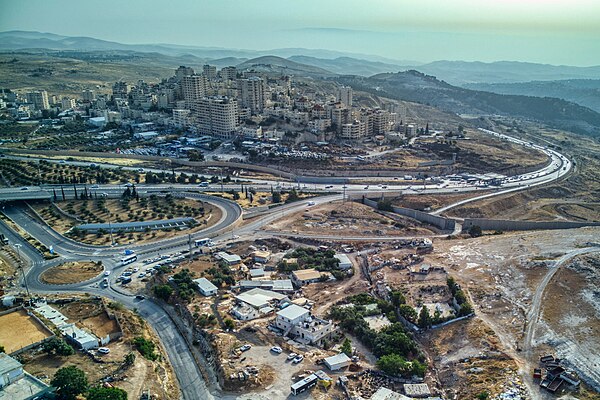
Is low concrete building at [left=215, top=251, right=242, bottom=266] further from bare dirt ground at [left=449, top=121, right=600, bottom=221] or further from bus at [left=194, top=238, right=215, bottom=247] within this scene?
bare dirt ground at [left=449, top=121, right=600, bottom=221]

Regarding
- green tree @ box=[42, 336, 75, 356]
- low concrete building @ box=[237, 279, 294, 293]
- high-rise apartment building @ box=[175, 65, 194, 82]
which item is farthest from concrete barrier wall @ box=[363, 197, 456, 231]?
high-rise apartment building @ box=[175, 65, 194, 82]

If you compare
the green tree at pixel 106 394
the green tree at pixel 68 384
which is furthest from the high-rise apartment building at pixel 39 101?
the green tree at pixel 106 394

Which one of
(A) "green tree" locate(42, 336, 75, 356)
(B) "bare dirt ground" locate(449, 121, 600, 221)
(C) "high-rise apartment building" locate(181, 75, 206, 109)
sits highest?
(C) "high-rise apartment building" locate(181, 75, 206, 109)

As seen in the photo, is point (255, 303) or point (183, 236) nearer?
point (255, 303)

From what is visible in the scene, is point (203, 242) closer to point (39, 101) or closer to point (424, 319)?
point (424, 319)

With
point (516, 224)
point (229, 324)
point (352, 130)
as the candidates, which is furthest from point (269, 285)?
point (352, 130)

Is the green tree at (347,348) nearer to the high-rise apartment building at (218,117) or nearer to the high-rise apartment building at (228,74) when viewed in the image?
the high-rise apartment building at (218,117)
